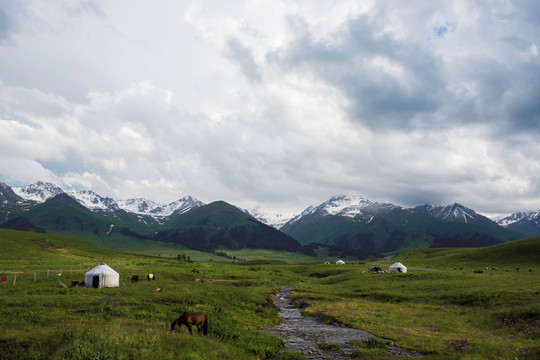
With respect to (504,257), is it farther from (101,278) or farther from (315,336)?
(101,278)

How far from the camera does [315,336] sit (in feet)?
102

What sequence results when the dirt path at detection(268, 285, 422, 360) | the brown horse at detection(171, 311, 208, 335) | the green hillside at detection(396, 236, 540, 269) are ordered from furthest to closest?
the green hillside at detection(396, 236, 540, 269) → the dirt path at detection(268, 285, 422, 360) → the brown horse at detection(171, 311, 208, 335)

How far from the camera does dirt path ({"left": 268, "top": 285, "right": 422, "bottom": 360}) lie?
25.3 m

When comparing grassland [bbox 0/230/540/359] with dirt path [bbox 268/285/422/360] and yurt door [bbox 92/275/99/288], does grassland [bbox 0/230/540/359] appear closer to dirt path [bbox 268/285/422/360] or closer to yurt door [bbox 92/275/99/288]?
dirt path [bbox 268/285/422/360]

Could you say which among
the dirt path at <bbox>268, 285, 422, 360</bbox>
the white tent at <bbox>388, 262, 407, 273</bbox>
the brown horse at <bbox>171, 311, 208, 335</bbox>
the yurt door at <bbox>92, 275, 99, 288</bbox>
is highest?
the brown horse at <bbox>171, 311, 208, 335</bbox>

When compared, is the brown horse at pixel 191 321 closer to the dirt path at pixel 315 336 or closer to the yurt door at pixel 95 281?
the dirt path at pixel 315 336

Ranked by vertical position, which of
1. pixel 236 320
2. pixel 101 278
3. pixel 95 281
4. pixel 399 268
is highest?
pixel 101 278

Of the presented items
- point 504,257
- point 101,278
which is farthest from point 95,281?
point 504,257

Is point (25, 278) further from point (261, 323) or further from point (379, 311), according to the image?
point (379, 311)

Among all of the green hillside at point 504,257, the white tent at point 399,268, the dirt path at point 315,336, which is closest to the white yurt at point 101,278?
the dirt path at point 315,336

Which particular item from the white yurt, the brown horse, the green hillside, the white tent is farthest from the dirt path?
the green hillside

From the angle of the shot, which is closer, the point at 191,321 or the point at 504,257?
the point at 191,321

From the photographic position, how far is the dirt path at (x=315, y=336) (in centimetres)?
2533

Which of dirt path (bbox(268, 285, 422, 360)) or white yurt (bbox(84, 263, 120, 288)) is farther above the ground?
white yurt (bbox(84, 263, 120, 288))
